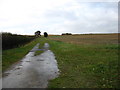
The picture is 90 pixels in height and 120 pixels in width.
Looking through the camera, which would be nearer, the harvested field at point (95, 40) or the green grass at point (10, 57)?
the green grass at point (10, 57)

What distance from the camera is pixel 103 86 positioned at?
5.66 meters

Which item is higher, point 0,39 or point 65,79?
point 0,39

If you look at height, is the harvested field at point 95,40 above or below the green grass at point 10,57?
above

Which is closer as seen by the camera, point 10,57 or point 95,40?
point 10,57

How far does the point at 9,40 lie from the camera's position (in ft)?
70.8

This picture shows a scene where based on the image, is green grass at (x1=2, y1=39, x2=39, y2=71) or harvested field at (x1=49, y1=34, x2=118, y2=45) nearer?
green grass at (x1=2, y1=39, x2=39, y2=71)

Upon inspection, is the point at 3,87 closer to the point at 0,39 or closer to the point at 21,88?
the point at 21,88

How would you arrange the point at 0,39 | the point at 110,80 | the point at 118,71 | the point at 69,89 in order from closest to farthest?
the point at 69,89 → the point at 110,80 → the point at 118,71 → the point at 0,39

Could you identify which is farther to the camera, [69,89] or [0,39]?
[0,39]

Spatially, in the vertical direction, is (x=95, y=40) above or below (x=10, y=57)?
above

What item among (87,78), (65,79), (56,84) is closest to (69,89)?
(56,84)

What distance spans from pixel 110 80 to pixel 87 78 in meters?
1.09

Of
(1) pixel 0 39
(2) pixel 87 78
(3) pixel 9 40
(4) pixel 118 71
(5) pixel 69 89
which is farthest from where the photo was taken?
(3) pixel 9 40

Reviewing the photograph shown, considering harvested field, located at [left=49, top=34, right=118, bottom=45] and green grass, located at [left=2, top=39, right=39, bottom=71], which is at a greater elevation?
harvested field, located at [left=49, top=34, right=118, bottom=45]
